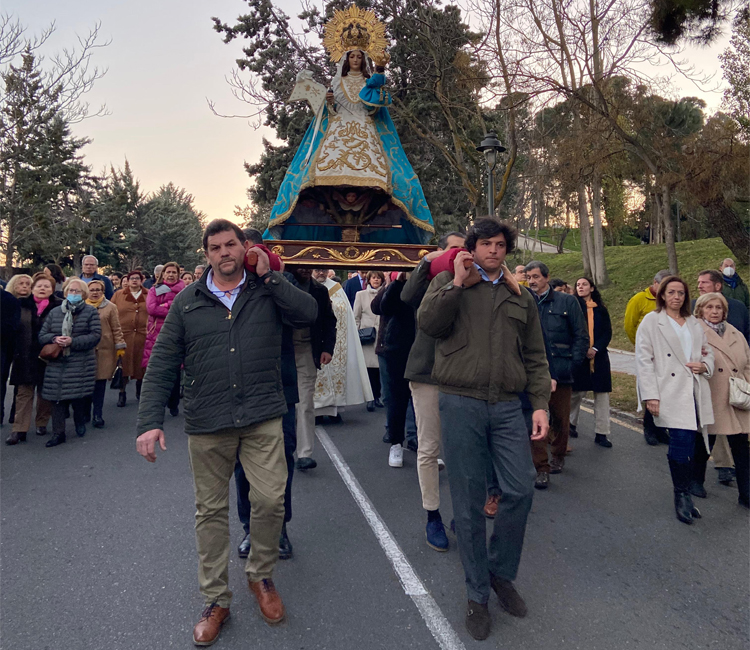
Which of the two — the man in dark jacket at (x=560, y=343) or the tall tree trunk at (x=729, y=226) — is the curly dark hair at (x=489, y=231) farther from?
the tall tree trunk at (x=729, y=226)

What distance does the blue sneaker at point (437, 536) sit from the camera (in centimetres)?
381

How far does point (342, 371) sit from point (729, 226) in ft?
40.1

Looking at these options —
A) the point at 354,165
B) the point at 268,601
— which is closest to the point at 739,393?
the point at 354,165

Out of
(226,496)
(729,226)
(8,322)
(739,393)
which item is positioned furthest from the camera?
(729,226)

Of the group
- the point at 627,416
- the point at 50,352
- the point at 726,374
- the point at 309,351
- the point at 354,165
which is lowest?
the point at 627,416

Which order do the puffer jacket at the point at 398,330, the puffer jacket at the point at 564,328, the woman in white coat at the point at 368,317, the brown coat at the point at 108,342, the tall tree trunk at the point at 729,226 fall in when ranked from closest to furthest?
the puffer jacket at the point at 398,330
the puffer jacket at the point at 564,328
the brown coat at the point at 108,342
the woman in white coat at the point at 368,317
the tall tree trunk at the point at 729,226

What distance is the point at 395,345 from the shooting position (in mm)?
5191

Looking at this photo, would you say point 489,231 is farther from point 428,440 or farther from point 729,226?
point 729,226

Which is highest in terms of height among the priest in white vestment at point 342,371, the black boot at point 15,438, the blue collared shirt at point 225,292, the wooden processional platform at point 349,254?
the wooden processional platform at point 349,254

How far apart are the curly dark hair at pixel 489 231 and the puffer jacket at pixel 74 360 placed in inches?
213

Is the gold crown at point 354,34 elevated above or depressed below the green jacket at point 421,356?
above

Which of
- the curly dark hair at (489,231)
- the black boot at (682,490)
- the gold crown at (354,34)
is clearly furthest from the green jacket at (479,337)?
the gold crown at (354,34)

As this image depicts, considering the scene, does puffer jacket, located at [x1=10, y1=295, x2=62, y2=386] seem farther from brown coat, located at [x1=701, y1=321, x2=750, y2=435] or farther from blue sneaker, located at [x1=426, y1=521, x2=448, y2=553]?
brown coat, located at [x1=701, y1=321, x2=750, y2=435]

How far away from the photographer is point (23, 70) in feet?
52.1
